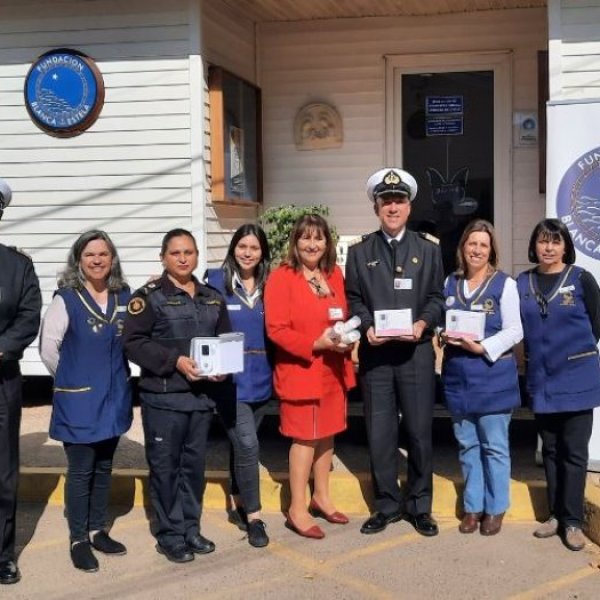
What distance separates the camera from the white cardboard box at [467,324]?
4.68 metres

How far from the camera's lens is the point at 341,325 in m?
4.66

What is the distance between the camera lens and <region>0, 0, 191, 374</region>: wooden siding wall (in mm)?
7426

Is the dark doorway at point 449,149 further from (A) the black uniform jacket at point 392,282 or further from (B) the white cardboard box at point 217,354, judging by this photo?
(B) the white cardboard box at point 217,354

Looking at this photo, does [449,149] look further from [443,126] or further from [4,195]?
[4,195]

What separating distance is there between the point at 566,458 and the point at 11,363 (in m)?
2.88

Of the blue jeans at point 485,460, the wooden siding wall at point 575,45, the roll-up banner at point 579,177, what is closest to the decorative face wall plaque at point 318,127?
the wooden siding wall at point 575,45

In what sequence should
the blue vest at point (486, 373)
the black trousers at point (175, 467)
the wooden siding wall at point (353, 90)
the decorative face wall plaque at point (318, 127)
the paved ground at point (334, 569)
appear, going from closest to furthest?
the paved ground at point (334, 569)
the black trousers at point (175, 467)
the blue vest at point (486, 373)
the wooden siding wall at point (353, 90)
the decorative face wall plaque at point (318, 127)

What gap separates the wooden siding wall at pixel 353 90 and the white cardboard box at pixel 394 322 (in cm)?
410

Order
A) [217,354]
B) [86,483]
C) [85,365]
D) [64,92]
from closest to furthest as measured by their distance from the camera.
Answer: [217,354] → [85,365] → [86,483] → [64,92]

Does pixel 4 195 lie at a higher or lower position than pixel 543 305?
higher

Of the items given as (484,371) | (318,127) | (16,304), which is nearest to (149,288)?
(16,304)

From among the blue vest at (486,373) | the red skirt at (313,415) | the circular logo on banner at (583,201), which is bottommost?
the red skirt at (313,415)

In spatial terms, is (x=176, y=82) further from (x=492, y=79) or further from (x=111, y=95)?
(x=492, y=79)

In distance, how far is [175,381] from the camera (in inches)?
178
